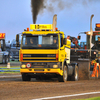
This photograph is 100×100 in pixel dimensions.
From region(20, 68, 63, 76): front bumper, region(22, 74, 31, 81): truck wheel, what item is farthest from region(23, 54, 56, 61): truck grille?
region(22, 74, 31, 81): truck wheel

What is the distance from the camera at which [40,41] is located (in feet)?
58.6

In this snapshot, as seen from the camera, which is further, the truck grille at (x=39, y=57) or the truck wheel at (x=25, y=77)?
the truck wheel at (x=25, y=77)

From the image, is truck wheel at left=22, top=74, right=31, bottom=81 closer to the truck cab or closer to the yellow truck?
the yellow truck

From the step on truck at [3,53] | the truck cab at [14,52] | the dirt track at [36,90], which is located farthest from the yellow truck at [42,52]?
the truck cab at [14,52]

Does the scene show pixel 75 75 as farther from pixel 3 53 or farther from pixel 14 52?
pixel 14 52

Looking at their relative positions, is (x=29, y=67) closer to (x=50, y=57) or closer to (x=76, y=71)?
(x=50, y=57)

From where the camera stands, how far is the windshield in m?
17.7

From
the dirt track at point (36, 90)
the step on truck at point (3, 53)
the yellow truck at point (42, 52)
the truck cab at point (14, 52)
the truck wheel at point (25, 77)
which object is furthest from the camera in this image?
the truck cab at point (14, 52)

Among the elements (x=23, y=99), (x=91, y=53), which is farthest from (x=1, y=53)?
(x=23, y=99)

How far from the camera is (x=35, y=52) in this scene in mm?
17703

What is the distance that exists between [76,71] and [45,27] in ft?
14.8

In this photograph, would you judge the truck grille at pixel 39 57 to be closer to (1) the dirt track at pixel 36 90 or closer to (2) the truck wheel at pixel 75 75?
(1) the dirt track at pixel 36 90

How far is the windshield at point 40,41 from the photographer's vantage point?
1770cm

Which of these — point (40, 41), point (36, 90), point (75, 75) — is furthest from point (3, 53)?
point (36, 90)
